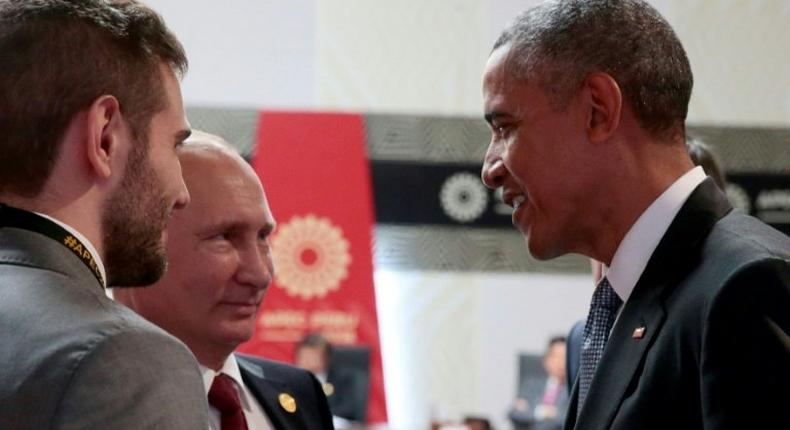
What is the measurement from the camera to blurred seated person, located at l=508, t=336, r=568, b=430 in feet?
21.6

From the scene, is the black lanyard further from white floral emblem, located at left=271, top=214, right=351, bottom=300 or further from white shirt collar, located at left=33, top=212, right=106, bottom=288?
white floral emblem, located at left=271, top=214, right=351, bottom=300

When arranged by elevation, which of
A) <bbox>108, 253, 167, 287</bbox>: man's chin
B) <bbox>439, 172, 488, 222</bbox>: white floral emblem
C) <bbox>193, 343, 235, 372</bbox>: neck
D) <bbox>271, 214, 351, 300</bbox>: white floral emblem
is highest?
<bbox>108, 253, 167, 287</bbox>: man's chin

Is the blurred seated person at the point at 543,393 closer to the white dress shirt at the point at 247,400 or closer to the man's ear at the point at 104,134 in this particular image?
the white dress shirt at the point at 247,400

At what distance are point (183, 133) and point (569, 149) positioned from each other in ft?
2.52

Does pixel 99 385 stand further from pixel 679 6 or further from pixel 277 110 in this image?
pixel 679 6

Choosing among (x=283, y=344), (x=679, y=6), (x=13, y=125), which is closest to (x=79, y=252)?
(x=13, y=125)

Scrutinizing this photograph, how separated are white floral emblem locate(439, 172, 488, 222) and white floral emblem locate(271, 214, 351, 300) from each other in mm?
696

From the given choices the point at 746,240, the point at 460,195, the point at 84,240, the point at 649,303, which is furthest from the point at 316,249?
the point at 84,240

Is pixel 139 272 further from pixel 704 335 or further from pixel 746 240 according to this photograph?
pixel 746 240

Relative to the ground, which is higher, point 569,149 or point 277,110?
point 569,149

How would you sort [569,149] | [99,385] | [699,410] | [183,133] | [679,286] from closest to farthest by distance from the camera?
[99,385] → [183,133] → [699,410] → [679,286] → [569,149]

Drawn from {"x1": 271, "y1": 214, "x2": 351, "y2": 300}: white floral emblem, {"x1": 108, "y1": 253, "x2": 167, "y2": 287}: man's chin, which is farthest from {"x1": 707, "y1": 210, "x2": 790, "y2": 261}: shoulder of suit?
{"x1": 271, "y1": 214, "x2": 351, "y2": 300}: white floral emblem

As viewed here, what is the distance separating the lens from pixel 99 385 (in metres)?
1.30

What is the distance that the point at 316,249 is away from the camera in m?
6.78
